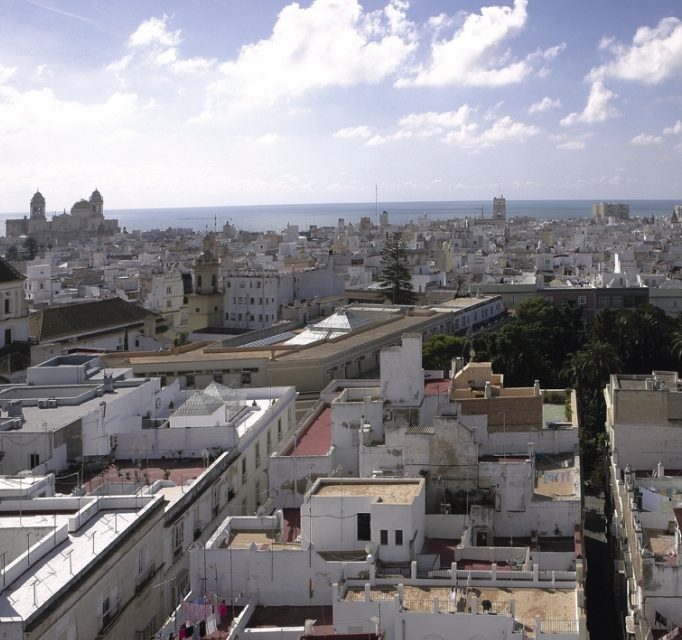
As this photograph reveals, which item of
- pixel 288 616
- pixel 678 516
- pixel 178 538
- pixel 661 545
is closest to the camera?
pixel 288 616

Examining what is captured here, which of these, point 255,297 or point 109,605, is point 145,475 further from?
point 255,297

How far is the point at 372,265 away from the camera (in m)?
92.4

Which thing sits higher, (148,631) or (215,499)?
(215,499)

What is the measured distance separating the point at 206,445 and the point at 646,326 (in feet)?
91.5

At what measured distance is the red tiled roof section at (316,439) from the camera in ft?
85.9

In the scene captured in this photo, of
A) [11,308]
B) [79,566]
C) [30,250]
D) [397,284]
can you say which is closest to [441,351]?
[11,308]

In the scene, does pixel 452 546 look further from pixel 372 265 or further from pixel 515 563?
pixel 372 265

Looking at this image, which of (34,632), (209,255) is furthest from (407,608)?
(209,255)

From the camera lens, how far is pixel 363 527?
19.2m

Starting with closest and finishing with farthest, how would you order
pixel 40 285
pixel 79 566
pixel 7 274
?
pixel 79 566 → pixel 7 274 → pixel 40 285

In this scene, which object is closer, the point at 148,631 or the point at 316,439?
the point at 148,631

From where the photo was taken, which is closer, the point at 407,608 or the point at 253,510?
the point at 407,608

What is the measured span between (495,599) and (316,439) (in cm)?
1131

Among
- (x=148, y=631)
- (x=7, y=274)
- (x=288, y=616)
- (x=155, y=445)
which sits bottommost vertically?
(x=148, y=631)
